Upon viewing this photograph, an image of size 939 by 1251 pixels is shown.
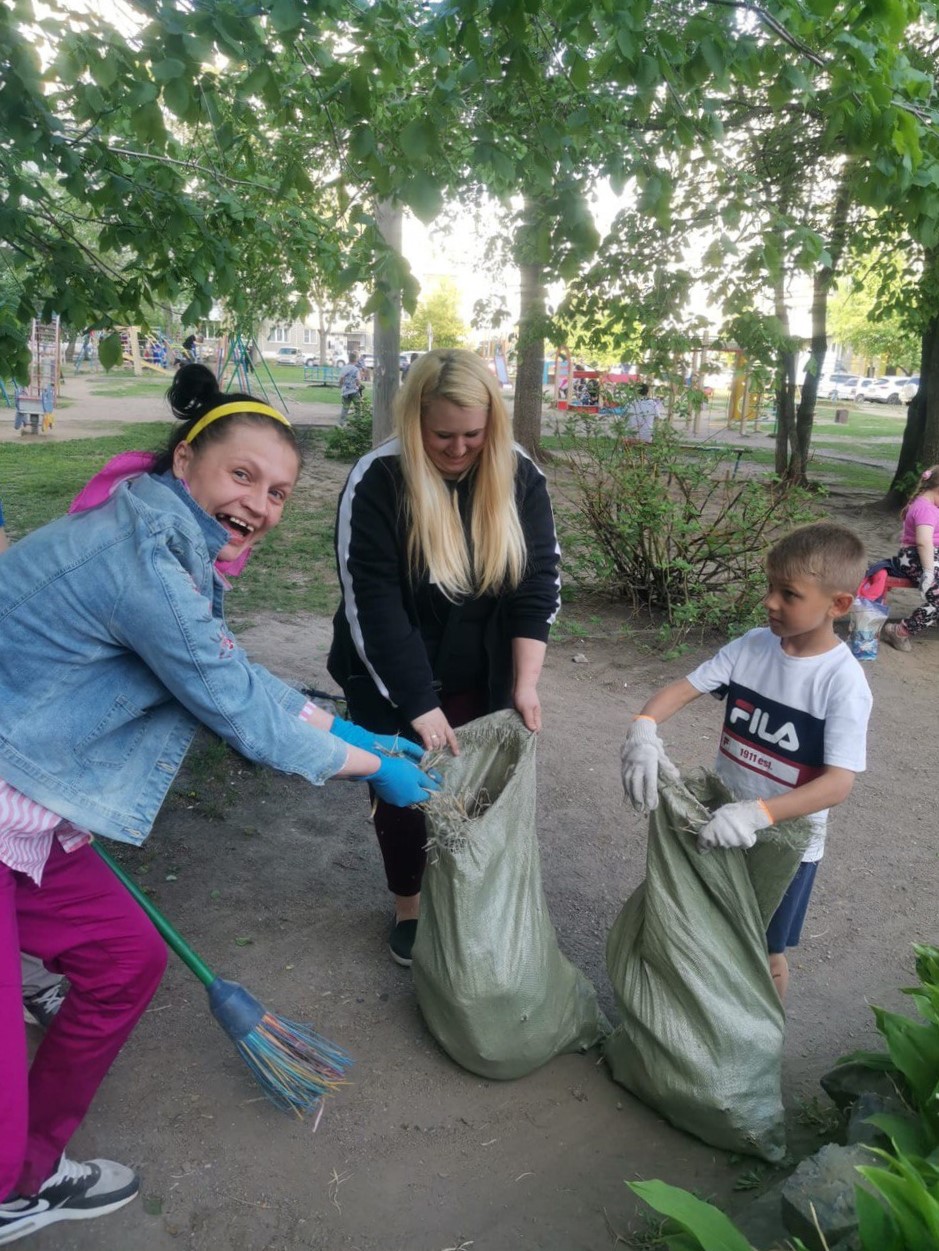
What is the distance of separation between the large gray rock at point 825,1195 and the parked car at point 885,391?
166 ft

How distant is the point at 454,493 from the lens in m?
2.46

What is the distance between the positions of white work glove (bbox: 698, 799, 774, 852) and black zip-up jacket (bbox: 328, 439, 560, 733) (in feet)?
2.46

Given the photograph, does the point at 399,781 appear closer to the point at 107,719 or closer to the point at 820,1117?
the point at 107,719

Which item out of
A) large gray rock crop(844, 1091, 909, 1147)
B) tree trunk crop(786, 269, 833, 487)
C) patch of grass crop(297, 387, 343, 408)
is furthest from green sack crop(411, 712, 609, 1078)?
patch of grass crop(297, 387, 343, 408)

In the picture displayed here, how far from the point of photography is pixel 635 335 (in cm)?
644

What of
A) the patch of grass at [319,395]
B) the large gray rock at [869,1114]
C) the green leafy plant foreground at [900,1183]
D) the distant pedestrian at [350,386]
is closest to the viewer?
the green leafy plant foreground at [900,1183]

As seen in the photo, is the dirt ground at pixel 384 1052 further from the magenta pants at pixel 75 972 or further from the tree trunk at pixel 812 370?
the tree trunk at pixel 812 370

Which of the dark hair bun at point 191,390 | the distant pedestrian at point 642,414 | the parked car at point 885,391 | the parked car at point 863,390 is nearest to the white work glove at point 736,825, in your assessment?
the dark hair bun at point 191,390

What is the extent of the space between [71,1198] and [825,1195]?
1421 millimetres

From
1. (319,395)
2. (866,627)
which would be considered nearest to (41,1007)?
(866,627)

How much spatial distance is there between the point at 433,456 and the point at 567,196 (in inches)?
40.6

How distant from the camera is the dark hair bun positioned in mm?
1886

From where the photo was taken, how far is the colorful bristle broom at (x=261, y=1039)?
2158 millimetres

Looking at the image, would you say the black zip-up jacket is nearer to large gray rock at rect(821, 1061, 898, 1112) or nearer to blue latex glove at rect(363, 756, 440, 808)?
blue latex glove at rect(363, 756, 440, 808)
